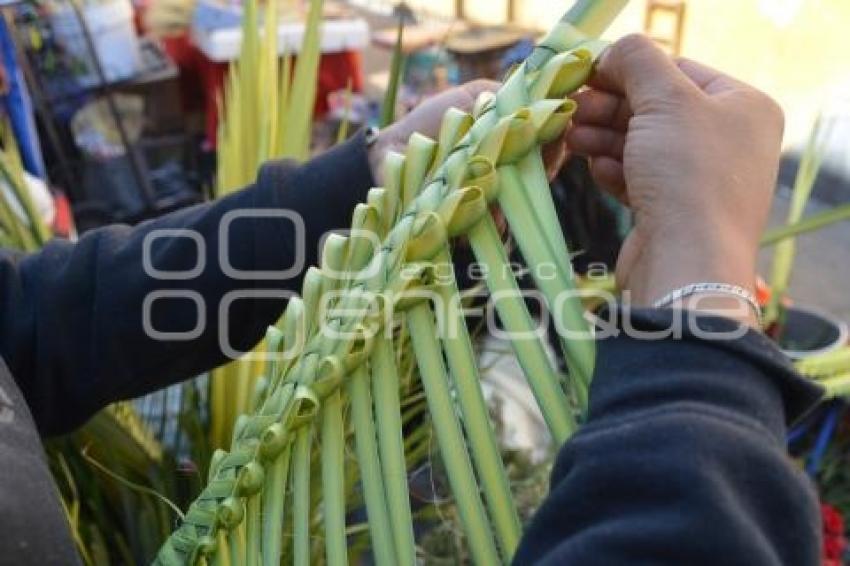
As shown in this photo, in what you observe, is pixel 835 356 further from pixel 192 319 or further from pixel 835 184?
pixel 835 184

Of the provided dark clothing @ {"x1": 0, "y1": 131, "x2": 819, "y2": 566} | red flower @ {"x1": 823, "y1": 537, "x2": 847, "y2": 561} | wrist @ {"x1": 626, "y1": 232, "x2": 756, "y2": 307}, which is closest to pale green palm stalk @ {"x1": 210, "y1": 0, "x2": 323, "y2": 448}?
dark clothing @ {"x1": 0, "y1": 131, "x2": 819, "y2": 566}

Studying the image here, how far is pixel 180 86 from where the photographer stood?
2.99 m

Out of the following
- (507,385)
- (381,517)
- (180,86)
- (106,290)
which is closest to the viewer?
(381,517)

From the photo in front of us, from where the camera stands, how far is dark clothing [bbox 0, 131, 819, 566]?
314 millimetres

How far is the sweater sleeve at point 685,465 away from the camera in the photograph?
31 cm

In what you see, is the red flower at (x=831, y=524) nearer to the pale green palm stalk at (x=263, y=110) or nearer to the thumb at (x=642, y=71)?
the pale green palm stalk at (x=263, y=110)

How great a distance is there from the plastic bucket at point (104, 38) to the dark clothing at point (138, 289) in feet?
6.36

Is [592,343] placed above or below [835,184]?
above

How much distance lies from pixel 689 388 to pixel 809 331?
1.40m

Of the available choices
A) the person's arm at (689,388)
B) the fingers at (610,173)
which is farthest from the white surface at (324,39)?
the person's arm at (689,388)

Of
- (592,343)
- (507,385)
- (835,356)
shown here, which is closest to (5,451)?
Answer: (592,343)

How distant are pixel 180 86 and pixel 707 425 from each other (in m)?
2.93

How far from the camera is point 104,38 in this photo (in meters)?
2.53

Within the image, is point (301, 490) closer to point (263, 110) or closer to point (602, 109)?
point (602, 109)
